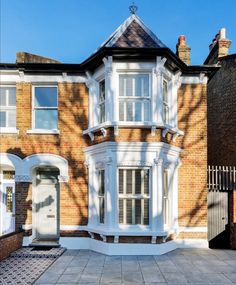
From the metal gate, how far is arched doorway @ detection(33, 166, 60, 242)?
5679 millimetres

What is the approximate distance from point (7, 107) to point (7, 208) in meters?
3.86

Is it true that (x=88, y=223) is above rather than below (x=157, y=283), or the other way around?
above

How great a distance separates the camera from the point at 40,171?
10578 mm

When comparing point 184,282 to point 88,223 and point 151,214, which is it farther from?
point 88,223

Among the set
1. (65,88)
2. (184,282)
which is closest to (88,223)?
(184,282)

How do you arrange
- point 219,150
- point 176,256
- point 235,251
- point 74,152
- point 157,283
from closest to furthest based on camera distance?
point 157,283, point 176,256, point 235,251, point 74,152, point 219,150

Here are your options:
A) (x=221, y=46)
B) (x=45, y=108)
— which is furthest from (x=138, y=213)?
(x=221, y=46)

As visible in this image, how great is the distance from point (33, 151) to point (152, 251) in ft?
17.5

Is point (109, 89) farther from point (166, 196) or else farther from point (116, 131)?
point (166, 196)

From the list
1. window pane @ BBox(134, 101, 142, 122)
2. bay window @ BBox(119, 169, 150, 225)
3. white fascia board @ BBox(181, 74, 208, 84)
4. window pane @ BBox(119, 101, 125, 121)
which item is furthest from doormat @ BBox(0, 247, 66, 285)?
white fascia board @ BBox(181, 74, 208, 84)

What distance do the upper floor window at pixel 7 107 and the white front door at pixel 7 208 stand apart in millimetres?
2318

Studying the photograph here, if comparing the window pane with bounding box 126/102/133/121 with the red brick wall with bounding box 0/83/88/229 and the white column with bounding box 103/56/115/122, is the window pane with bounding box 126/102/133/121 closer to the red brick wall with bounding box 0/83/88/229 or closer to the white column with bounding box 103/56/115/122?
the white column with bounding box 103/56/115/122

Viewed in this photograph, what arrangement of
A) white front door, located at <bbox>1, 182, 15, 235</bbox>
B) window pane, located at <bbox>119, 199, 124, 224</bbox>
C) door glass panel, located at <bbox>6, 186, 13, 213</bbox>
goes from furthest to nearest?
door glass panel, located at <bbox>6, 186, 13, 213</bbox>
white front door, located at <bbox>1, 182, 15, 235</bbox>
window pane, located at <bbox>119, 199, 124, 224</bbox>

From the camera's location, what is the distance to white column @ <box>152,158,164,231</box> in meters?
8.72
